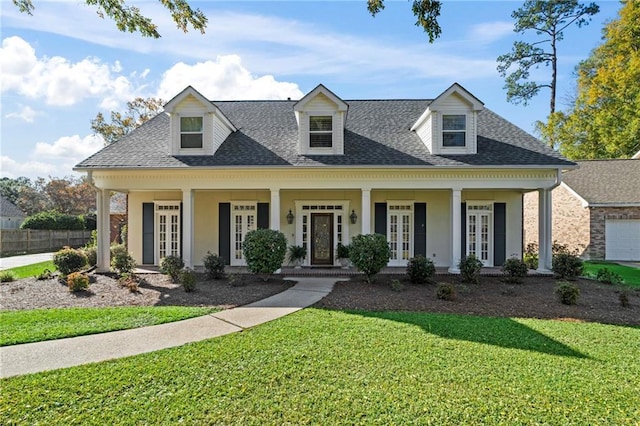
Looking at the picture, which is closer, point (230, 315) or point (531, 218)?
point (230, 315)

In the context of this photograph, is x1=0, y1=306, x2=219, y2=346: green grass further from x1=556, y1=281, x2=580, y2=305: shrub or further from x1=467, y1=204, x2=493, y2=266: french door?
x1=467, y1=204, x2=493, y2=266: french door

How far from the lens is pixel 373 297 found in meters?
8.61

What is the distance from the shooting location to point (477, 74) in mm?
12469

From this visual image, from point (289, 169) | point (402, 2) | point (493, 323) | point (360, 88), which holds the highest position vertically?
point (360, 88)

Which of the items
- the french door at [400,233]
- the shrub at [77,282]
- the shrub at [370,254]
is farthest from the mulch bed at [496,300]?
the shrub at [77,282]

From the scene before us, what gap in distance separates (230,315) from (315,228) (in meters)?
6.68

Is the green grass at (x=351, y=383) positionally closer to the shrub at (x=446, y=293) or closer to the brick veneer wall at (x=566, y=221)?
the shrub at (x=446, y=293)

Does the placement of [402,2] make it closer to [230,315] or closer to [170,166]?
[230,315]

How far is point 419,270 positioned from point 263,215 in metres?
6.26

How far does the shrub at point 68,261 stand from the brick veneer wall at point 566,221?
70.3ft

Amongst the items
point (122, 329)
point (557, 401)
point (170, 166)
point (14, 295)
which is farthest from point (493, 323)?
point (14, 295)

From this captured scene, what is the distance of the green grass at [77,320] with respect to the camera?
5758 millimetres

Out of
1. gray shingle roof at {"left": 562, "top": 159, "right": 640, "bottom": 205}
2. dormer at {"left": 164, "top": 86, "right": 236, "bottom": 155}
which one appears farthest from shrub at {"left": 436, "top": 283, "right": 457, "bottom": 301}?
gray shingle roof at {"left": 562, "top": 159, "right": 640, "bottom": 205}

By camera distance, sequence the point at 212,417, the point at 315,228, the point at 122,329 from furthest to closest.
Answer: the point at 315,228 < the point at 122,329 < the point at 212,417
